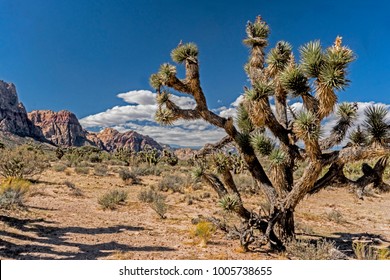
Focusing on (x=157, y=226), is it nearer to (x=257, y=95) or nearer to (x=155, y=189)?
(x=257, y=95)

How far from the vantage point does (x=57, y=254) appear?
691cm

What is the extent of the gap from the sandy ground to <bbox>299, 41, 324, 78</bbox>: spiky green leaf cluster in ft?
13.2

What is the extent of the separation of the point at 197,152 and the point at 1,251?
5.08 metres

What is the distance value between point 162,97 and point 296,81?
3388mm

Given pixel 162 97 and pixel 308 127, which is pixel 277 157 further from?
pixel 162 97

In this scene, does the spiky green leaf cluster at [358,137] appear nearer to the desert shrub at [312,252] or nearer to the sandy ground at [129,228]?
the desert shrub at [312,252]

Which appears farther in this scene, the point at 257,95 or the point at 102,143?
the point at 102,143

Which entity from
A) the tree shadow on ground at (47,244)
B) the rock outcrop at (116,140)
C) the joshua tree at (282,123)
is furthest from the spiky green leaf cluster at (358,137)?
the rock outcrop at (116,140)

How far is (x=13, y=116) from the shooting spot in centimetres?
12188

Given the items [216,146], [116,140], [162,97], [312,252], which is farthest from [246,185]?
[116,140]

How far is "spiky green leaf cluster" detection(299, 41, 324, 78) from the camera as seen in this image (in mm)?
6859

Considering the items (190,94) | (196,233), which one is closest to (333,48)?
(190,94)

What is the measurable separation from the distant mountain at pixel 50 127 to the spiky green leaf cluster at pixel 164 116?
101m

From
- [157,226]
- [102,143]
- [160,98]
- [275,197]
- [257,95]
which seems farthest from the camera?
[102,143]
